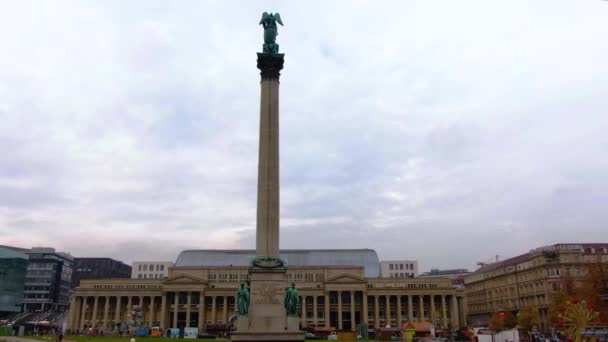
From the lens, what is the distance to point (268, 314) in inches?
1815

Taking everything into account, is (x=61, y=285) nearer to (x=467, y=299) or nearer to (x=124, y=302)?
(x=124, y=302)

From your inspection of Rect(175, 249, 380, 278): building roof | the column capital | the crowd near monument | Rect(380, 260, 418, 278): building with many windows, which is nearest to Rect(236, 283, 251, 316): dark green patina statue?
the crowd near monument

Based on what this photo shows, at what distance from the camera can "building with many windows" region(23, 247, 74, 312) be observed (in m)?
184

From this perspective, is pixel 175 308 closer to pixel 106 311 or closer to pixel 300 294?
pixel 106 311

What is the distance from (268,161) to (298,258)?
119814 millimetres

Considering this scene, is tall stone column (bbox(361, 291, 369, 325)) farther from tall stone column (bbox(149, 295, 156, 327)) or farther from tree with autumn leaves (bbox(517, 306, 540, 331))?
tall stone column (bbox(149, 295, 156, 327))

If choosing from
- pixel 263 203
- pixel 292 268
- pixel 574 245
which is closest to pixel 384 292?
pixel 292 268

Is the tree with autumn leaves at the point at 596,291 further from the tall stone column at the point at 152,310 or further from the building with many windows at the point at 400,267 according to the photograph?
the tall stone column at the point at 152,310

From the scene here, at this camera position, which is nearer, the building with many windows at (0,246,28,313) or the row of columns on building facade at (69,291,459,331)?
the row of columns on building facade at (69,291,459,331)

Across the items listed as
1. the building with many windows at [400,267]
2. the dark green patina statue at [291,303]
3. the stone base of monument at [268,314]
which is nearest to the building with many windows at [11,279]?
the building with many windows at [400,267]

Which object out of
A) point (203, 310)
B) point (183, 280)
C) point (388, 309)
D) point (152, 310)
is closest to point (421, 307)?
point (388, 309)

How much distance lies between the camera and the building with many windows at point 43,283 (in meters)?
184

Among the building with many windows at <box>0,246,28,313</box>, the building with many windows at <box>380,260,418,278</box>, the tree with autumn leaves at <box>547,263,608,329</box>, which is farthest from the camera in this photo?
the building with many windows at <box>380,260,418,278</box>

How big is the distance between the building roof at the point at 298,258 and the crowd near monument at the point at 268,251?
382 feet
